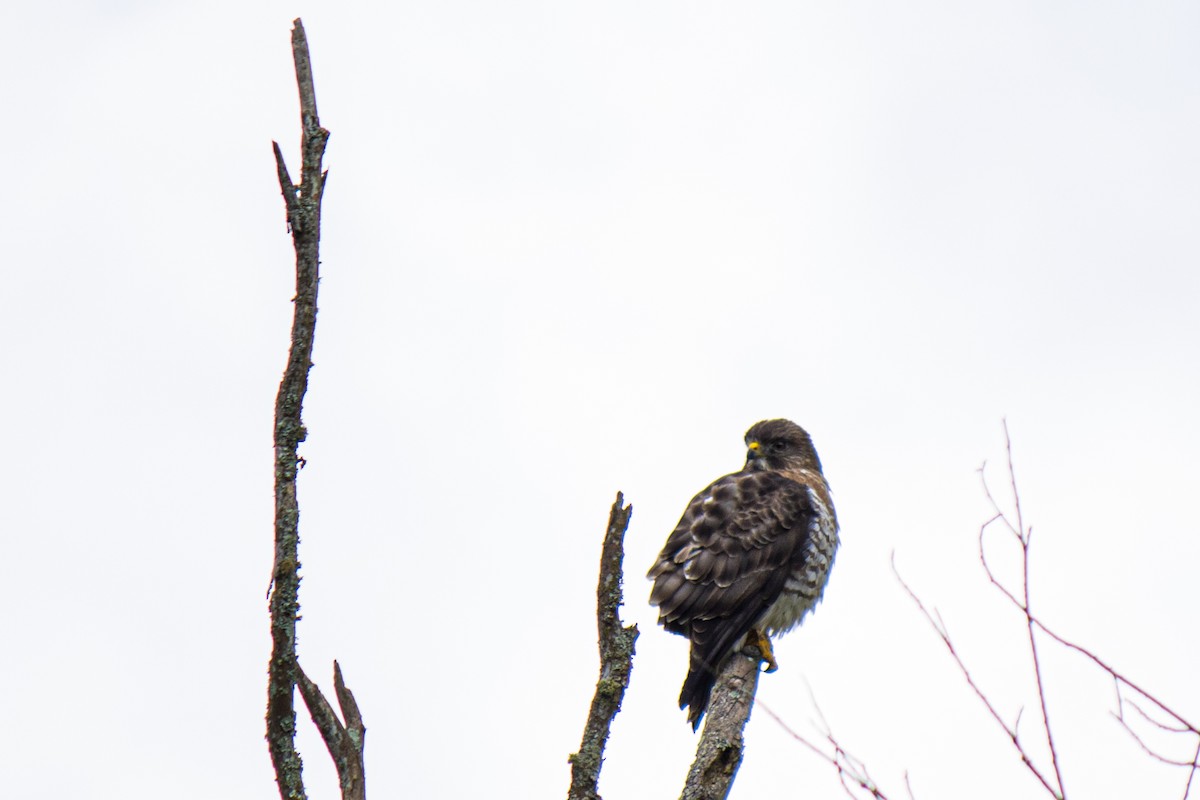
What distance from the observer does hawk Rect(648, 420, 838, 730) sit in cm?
838

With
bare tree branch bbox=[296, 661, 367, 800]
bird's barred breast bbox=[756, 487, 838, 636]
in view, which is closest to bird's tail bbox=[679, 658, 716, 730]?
bird's barred breast bbox=[756, 487, 838, 636]

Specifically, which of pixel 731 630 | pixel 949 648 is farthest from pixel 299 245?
pixel 731 630

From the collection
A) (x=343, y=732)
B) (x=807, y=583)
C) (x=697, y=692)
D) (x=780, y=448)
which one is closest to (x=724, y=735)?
(x=343, y=732)

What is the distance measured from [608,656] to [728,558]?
389cm

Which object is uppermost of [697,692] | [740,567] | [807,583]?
[807,583]

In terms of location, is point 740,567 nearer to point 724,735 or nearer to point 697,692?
point 697,692

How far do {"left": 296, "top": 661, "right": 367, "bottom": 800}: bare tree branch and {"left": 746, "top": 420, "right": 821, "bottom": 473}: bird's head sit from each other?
645 cm

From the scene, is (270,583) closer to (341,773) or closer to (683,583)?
(341,773)

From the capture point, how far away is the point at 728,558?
904 cm

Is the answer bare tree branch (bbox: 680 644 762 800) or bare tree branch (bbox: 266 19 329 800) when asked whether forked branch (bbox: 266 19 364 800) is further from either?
bare tree branch (bbox: 680 644 762 800)

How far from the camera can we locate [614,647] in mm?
5207

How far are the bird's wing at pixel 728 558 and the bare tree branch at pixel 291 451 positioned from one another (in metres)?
4.07

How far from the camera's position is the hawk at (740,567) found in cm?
838

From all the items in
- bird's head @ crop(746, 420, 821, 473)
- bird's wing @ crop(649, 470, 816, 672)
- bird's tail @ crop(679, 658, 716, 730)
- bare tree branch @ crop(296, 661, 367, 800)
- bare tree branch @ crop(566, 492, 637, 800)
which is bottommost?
bare tree branch @ crop(296, 661, 367, 800)
